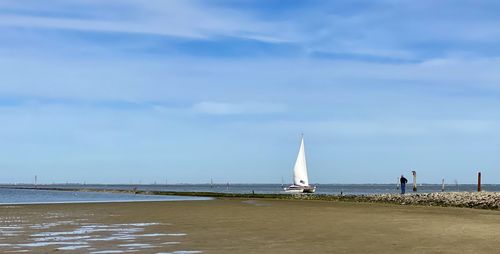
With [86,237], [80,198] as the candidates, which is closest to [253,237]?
[86,237]

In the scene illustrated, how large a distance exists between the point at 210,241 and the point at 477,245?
763cm

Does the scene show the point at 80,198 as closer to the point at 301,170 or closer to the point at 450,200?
the point at 450,200

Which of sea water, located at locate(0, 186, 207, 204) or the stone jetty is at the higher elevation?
the stone jetty

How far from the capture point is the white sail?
12725cm

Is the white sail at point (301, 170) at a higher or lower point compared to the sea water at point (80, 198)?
higher

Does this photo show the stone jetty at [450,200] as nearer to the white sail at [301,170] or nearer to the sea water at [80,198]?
the sea water at [80,198]

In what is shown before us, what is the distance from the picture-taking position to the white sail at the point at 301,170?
127 m

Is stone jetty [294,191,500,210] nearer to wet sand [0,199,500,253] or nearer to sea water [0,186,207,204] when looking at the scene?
wet sand [0,199,500,253]

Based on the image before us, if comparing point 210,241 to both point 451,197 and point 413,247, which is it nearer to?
point 413,247

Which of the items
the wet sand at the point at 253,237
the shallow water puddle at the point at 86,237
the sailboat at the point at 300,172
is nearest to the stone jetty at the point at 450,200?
the wet sand at the point at 253,237

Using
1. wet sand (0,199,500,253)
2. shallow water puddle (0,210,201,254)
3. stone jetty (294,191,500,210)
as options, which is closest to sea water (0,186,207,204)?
stone jetty (294,191,500,210)

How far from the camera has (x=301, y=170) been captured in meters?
128

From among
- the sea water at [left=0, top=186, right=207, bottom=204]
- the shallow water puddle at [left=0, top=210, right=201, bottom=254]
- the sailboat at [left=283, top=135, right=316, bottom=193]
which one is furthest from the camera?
the sailboat at [left=283, top=135, right=316, bottom=193]

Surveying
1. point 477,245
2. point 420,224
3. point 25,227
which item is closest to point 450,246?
point 477,245
